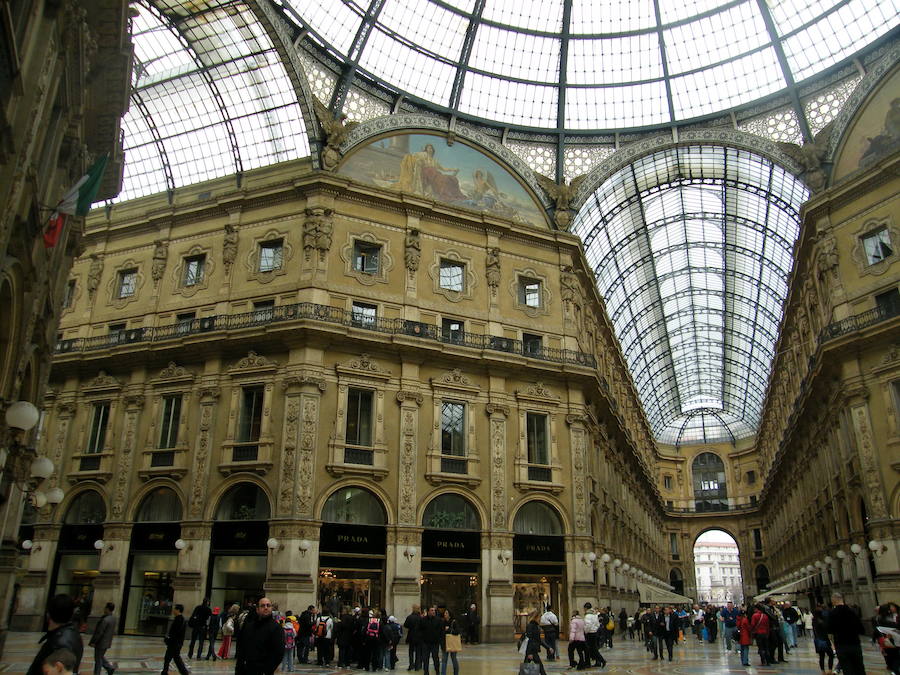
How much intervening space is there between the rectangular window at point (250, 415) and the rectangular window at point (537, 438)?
40.3 feet

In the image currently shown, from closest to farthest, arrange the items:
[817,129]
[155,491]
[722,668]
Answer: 1. [722,668]
2. [155,491]
3. [817,129]

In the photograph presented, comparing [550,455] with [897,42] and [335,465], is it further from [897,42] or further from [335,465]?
[897,42]

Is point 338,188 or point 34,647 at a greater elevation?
point 338,188

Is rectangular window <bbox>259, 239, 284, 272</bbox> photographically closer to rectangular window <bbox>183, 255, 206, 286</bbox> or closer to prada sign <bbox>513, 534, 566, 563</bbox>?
rectangular window <bbox>183, 255, 206, 286</bbox>

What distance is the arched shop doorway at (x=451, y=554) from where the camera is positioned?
97.7 ft

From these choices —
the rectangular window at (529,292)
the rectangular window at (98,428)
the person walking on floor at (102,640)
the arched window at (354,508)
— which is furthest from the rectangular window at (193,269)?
the person walking on floor at (102,640)

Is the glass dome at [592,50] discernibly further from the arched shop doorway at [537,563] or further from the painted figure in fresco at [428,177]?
the arched shop doorway at [537,563]

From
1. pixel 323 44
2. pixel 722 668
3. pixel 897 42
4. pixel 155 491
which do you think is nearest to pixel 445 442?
pixel 155 491

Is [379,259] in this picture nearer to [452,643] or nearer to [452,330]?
[452,330]

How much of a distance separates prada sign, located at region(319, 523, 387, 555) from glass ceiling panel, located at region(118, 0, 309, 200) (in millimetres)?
18267

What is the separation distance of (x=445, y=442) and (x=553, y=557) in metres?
7.18

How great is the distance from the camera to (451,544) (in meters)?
30.2

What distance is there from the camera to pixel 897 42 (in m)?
33.9

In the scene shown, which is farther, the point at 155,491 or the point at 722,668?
the point at 155,491
